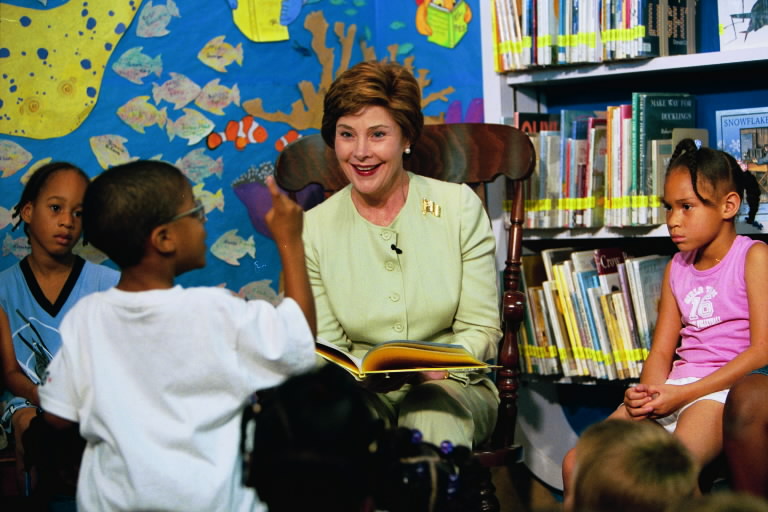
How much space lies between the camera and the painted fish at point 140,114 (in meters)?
2.59

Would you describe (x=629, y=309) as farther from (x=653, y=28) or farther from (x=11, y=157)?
(x=11, y=157)

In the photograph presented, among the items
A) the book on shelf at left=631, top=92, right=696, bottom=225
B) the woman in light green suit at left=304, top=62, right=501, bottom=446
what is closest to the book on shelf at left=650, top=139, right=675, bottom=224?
the book on shelf at left=631, top=92, right=696, bottom=225

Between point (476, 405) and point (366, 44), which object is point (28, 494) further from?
point (366, 44)

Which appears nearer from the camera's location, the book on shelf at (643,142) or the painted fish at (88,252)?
the painted fish at (88,252)

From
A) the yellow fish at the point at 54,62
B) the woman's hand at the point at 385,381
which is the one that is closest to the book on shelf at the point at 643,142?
the woman's hand at the point at 385,381

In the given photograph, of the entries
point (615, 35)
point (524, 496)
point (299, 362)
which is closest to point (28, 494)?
point (299, 362)

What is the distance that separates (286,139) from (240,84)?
0.81 ft

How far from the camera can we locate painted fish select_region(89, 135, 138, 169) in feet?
8.32

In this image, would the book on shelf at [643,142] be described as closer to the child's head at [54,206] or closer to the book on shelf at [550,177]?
the book on shelf at [550,177]

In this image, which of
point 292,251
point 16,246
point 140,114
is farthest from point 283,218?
point 140,114

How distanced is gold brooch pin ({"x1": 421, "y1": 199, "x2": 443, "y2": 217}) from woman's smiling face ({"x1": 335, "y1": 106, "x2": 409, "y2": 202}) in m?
0.12

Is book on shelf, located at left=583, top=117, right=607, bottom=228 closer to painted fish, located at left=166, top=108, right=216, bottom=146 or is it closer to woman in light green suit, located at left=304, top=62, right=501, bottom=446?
woman in light green suit, located at left=304, top=62, right=501, bottom=446

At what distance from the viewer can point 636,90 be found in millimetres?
3004

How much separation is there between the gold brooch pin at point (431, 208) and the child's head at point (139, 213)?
0.95 metres
